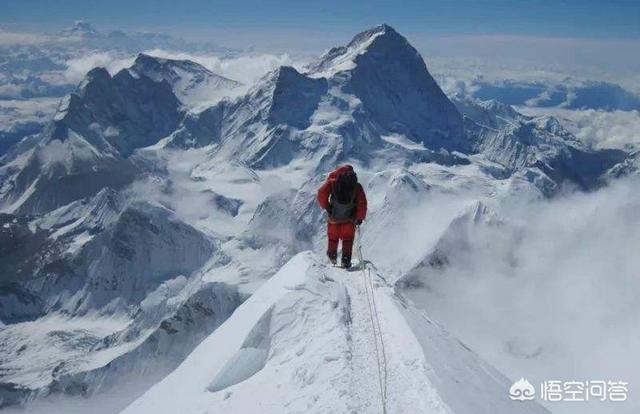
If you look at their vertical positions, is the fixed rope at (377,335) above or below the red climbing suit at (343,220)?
below

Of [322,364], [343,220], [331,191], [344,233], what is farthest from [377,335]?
[331,191]

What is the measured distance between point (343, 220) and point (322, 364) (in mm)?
10926

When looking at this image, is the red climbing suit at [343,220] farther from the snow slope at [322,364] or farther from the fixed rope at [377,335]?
the snow slope at [322,364]

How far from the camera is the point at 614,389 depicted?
22.8 m

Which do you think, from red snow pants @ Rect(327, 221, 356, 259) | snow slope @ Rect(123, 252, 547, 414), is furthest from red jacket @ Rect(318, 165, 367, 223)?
snow slope @ Rect(123, 252, 547, 414)

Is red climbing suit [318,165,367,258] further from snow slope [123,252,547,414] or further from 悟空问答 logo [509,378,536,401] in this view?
悟空问答 logo [509,378,536,401]

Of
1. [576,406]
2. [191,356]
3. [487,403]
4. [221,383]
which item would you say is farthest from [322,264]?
[576,406]

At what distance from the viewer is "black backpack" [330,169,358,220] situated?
1027 inches

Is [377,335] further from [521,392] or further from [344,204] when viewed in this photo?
[344,204]

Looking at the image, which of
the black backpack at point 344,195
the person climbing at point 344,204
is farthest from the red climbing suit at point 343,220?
the black backpack at point 344,195

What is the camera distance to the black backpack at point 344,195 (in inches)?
1027

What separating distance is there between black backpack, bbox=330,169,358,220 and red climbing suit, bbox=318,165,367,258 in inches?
4.6

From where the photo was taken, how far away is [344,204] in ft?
86.9

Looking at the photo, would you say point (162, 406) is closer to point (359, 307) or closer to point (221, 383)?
point (221, 383)
